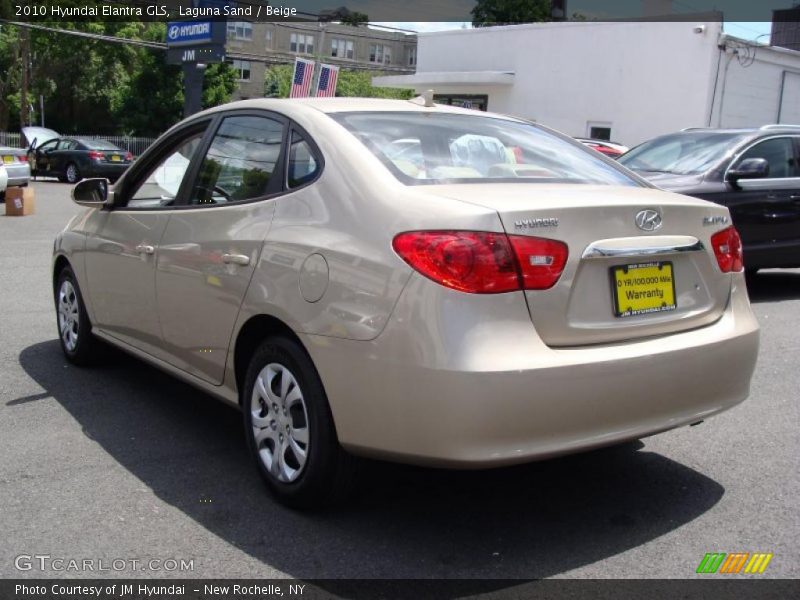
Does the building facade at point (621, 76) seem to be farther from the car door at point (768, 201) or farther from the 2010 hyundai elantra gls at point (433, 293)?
the 2010 hyundai elantra gls at point (433, 293)

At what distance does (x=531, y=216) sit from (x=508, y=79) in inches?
1019

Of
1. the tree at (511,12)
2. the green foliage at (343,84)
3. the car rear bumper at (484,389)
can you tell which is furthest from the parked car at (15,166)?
the green foliage at (343,84)

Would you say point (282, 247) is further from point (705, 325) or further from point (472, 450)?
point (705, 325)

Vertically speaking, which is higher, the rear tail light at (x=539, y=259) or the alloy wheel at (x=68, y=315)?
the rear tail light at (x=539, y=259)

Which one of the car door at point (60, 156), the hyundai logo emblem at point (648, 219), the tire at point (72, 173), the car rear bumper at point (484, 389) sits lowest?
the tire at point (72, 173)

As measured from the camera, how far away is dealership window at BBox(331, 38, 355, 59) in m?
75.8

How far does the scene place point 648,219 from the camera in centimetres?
345

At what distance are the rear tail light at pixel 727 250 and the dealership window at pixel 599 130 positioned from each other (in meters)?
23.1

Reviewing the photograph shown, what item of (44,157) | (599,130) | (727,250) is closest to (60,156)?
(44,157)

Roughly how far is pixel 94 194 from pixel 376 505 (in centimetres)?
279

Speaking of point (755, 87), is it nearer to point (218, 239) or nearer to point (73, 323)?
point (73, 323)

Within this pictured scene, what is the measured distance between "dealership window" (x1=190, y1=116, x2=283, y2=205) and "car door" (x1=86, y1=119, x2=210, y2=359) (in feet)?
0.65

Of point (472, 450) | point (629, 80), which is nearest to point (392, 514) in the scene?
point (472, 450)

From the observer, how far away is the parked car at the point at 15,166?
19250 mm
